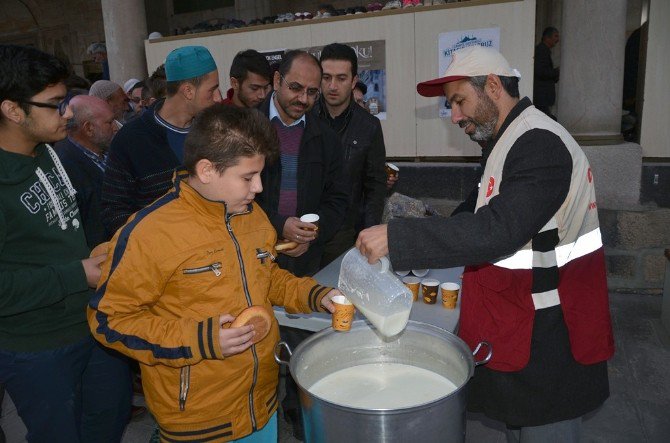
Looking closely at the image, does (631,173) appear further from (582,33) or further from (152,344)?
(152,344)

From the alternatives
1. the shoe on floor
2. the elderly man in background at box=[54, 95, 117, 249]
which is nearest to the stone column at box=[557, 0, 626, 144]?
the shoe on floor

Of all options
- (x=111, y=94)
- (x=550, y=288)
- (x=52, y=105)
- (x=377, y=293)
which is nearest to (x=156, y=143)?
(x=52, y=105)

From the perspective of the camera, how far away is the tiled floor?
10.5ft

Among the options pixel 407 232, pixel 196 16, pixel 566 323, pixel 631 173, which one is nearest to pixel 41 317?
pixel 407 232

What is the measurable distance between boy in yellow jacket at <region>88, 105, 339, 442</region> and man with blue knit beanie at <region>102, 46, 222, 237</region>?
31.6 inches

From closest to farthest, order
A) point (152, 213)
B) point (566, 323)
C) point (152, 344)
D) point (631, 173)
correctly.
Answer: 1. point (152, 344)
2. point (152, 213)
3. point (566, 323)
4. point (631, 173)

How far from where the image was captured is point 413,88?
583 centimetres

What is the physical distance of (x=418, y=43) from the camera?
5.71 meters

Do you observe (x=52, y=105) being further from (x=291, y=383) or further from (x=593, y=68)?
(x=593, y=68)

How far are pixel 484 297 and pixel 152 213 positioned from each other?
123 cm

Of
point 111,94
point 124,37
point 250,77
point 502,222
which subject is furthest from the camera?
point 124,37

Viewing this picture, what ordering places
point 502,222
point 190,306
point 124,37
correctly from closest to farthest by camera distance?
1. point 502,222
2. point 190,306
3. point 124,37

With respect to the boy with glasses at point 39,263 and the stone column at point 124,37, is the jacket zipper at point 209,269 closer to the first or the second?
the boy with glasses at point 39,263

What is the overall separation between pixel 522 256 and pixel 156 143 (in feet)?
6.03
